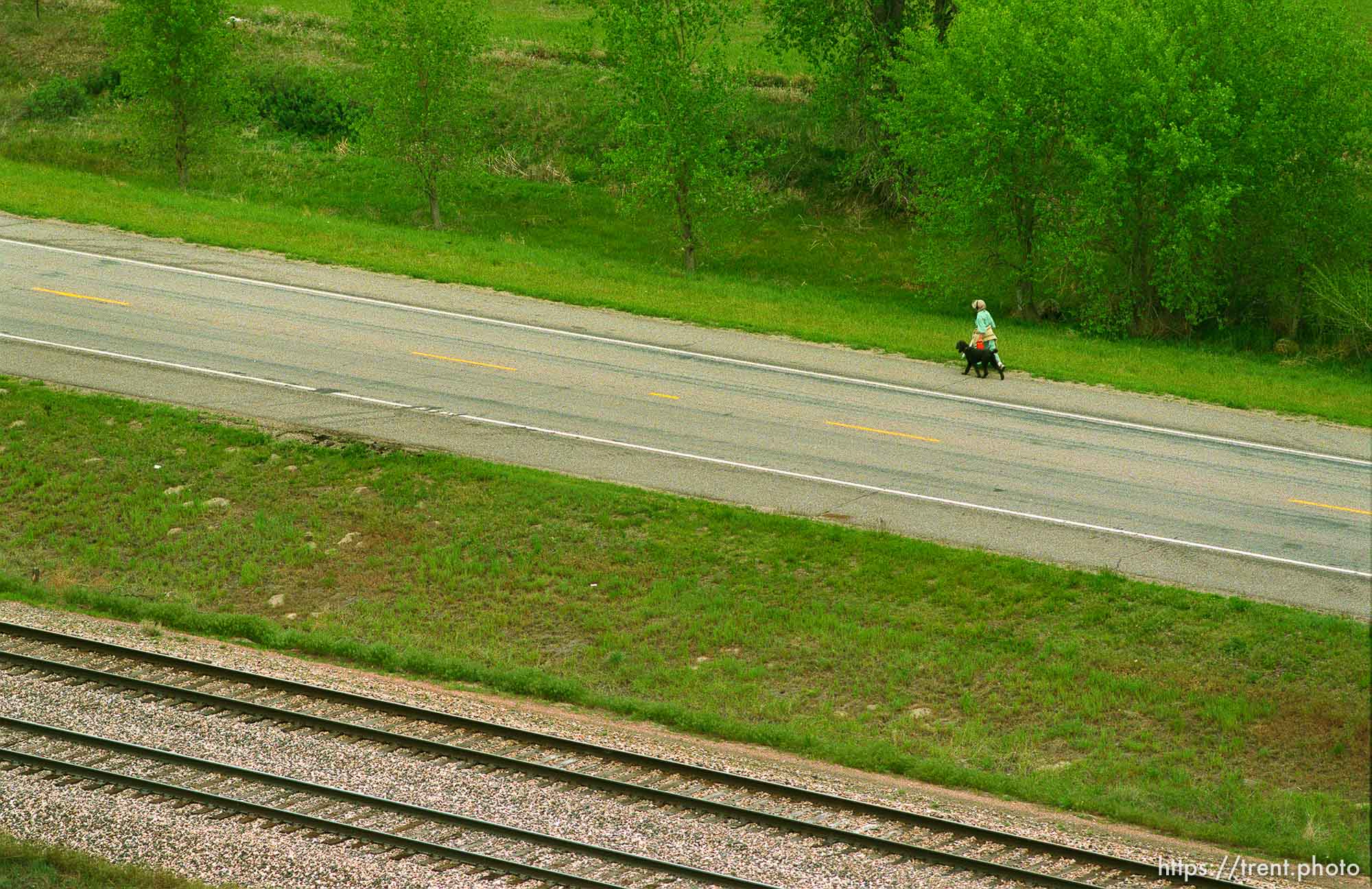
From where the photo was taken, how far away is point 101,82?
166ft

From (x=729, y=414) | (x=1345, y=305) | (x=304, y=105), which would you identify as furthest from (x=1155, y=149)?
(x=304, y=105)

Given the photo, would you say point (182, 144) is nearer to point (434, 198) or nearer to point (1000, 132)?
point (434, 198)

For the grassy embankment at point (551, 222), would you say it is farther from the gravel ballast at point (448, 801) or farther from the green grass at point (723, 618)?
the gravel ballast at point (448, 801)

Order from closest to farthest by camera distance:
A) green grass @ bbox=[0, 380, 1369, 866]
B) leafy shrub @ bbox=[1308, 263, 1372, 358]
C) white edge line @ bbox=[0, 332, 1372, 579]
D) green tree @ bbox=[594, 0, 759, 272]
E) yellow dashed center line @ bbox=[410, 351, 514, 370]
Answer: green grass @ bbox=[0, 380, 1369, 866], white edge line @ bbox=[0, 332, 1372, 579], yellow dashed center line @ bbox=[410, 351, 514, 370], leafy shrub @ bbox=[1308, 263, 1372, 358], green tree @ bbox=[594, 0, 759, 272]

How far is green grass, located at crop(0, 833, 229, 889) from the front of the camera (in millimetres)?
11812

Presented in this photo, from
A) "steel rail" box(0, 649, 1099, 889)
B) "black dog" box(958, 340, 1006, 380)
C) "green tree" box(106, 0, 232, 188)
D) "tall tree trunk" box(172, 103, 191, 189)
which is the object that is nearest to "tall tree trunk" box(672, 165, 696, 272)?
"black dog" box(958, 340, 1006, 380)

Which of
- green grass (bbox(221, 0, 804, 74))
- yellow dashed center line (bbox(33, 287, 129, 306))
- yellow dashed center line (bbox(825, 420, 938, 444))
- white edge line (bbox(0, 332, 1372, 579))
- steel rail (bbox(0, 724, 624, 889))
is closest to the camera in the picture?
steel rail (bbox(0, 724, 624, 889))

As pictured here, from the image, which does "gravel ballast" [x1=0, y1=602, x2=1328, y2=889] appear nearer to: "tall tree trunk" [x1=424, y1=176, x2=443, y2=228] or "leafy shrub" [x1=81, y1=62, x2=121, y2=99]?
"tall tree trunk" [x1=424, y1=176, x2=443, y2=228]

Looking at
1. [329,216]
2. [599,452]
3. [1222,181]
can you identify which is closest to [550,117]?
[329,216]

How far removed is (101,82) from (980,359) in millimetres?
38654

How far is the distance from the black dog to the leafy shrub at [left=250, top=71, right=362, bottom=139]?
2854 centimetres

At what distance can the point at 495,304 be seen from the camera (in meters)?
29.1

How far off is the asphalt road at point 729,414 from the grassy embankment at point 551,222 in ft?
5.78

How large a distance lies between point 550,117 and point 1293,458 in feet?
107
